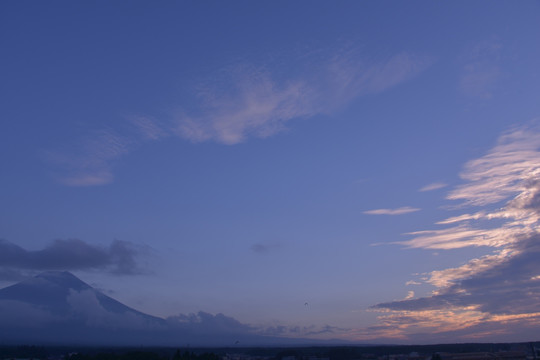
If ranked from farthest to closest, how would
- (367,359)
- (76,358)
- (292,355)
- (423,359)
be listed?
(292,355) < (367,359) < (423,359) < (76,358)

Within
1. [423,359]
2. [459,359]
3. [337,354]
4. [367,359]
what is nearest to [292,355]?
[337,354]

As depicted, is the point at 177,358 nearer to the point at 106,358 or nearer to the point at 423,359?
the point at 106,358

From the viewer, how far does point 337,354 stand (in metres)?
121

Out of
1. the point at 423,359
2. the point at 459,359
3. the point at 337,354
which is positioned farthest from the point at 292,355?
the point at 459,359

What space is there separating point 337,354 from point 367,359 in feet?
68.4

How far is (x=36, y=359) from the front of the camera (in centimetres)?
10262

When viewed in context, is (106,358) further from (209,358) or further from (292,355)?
(292,355)

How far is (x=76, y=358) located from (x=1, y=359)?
3758 cm

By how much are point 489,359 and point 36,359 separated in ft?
305

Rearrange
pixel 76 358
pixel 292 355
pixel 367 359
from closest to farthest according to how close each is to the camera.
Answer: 1. pixel 76 358
2. pixel 367 359
3. pixel 292 355

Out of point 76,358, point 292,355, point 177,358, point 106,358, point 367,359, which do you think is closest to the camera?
point 177,358

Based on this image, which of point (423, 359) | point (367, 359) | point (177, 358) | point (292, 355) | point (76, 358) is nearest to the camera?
point (177, 358)

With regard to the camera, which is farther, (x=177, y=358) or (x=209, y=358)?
(x=209, y=358)

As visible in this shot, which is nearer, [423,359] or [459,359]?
[459,359]
